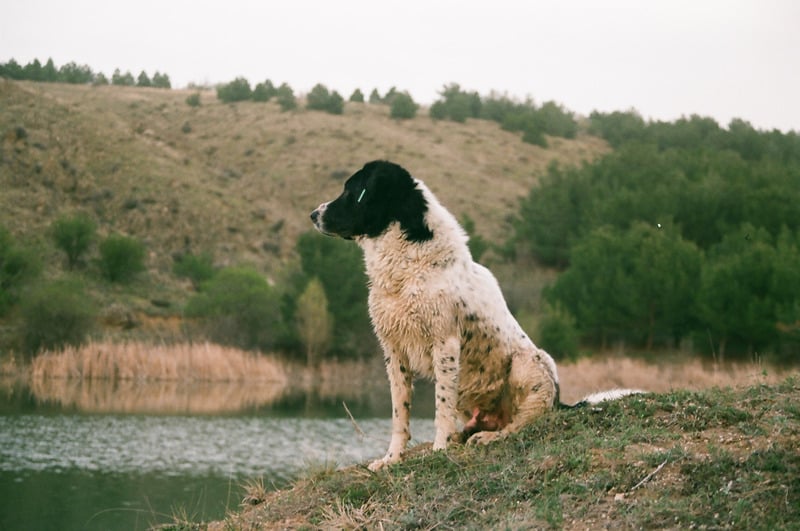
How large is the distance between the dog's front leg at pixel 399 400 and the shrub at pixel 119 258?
166 feet

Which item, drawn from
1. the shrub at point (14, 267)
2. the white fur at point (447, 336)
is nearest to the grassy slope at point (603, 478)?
the white fur at point (447, 336)

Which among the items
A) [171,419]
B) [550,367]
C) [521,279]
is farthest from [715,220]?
[550,367]

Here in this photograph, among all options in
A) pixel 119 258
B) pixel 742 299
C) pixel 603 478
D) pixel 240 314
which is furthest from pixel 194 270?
pixel 603 478

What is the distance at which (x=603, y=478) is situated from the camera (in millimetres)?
6301

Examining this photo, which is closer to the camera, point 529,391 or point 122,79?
point 529,391

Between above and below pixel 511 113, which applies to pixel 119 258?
below

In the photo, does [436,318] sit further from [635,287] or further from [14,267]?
[14,267]

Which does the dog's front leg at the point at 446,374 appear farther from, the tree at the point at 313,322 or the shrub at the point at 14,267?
the shrub at the point at 14,267

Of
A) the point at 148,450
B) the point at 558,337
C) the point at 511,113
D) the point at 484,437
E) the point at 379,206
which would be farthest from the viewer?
the point at 511,113

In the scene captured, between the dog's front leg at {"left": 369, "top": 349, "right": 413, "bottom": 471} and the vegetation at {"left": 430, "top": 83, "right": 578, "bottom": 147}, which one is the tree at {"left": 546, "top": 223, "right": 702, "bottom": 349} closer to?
the dog's front leg at {"left": 369, "top": 349, "right": 413, "bottom": 471}

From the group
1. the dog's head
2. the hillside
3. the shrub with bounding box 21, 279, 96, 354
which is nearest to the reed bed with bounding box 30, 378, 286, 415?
the shrub with bounding box 21, 279, 96, 354

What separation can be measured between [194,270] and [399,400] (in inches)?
2109

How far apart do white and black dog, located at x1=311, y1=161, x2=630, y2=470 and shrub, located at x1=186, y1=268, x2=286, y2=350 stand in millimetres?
40504

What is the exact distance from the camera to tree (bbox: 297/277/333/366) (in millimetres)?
46875
